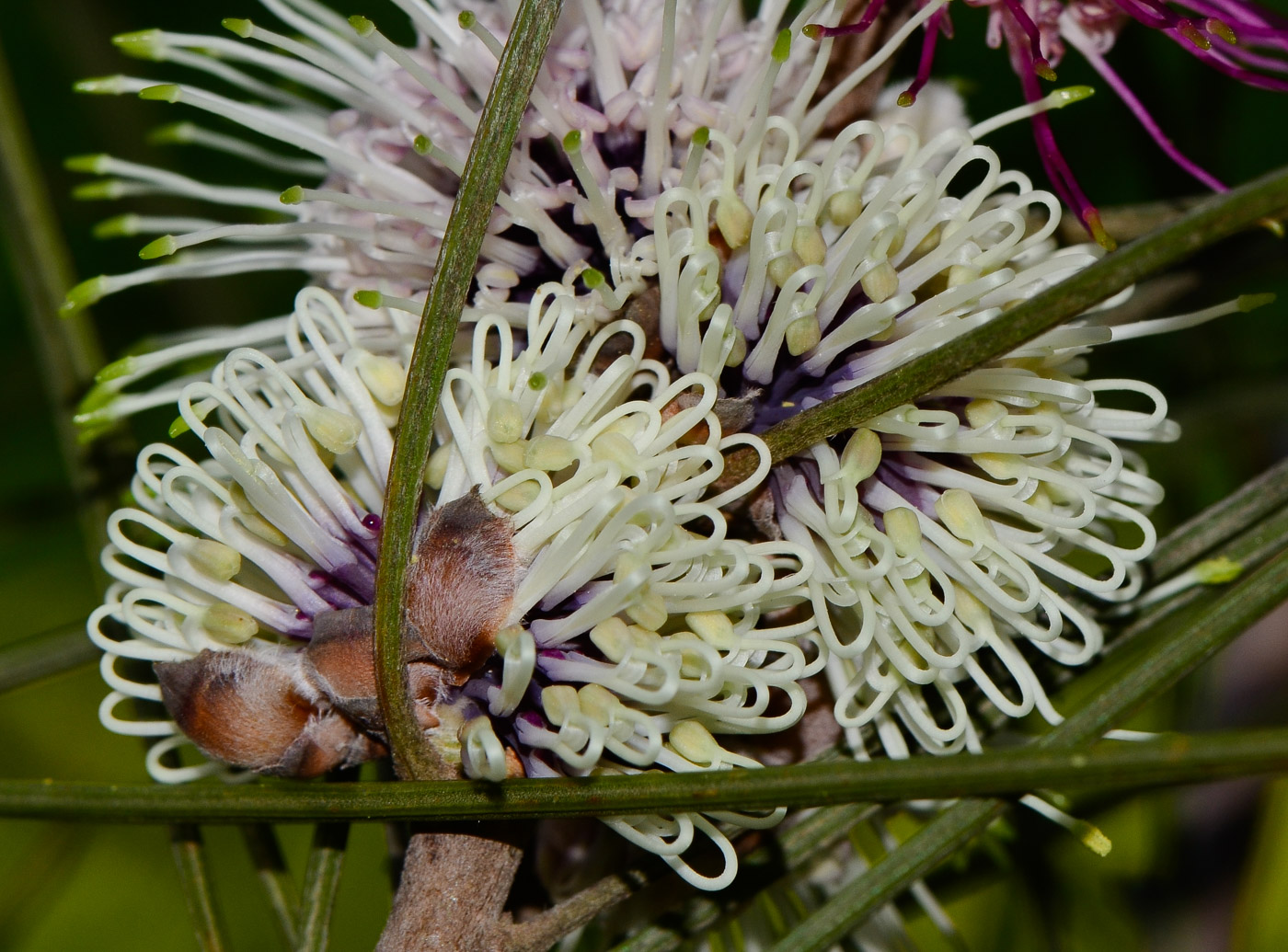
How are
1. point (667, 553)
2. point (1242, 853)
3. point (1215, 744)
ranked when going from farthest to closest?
point (1242, 853), point (667, 553), point (1215, 744)

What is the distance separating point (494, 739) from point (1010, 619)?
8.7 inches

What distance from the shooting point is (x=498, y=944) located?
0.51 meters

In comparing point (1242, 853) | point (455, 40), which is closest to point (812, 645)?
point (455, 40)

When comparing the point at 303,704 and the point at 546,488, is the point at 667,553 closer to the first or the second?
the point at 546,488

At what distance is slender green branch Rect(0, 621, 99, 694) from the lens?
2.05 feet

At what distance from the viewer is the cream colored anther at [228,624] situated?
19.7 inches

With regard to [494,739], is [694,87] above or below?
above

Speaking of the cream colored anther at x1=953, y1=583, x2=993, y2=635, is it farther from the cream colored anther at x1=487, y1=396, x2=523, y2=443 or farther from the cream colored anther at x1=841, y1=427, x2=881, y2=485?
the cream colored anther at x1=487, y1=396, x2=523, y2=443

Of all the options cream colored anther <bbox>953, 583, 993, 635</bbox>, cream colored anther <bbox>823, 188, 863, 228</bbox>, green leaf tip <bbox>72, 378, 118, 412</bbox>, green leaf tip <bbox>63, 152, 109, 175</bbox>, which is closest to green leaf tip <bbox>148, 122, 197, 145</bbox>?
green leaf tip <bbox>63, 152, 109, 175</bbox>

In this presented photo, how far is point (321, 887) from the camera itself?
552mm

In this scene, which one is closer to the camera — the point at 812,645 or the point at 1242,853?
the point at 812,645

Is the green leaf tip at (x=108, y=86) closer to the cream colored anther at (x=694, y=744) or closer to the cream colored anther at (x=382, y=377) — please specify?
the cream colored anther at (x=382, y=377)

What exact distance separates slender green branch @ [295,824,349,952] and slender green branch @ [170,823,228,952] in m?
0.05

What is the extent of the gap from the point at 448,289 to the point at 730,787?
0.68 feet
